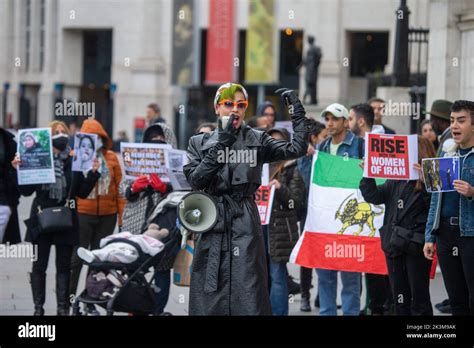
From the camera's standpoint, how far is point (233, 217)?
7984 mm

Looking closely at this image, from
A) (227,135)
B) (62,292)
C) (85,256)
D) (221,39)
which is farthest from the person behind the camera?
(221,39)

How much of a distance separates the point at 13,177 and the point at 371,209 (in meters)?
3.58

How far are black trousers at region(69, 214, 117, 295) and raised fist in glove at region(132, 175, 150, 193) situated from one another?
830mm

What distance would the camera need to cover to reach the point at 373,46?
50906mm

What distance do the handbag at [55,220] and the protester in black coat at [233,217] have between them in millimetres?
3062

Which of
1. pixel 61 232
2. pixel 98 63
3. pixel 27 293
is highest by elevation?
pixel 98 63

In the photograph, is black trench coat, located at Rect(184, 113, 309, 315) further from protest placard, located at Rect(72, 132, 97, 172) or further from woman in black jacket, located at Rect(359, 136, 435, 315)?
protest placard, located at Rect(72, 132, 97, 172)

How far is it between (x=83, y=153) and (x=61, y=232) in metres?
0.86

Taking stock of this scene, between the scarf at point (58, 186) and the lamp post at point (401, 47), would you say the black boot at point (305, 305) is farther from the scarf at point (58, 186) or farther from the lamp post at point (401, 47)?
the lamp post at point (401, 47)

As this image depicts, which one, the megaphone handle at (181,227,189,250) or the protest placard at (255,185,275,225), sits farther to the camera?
the protest placard at (255,185,275,225)

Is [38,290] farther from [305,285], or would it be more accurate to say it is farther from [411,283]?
[411,283]

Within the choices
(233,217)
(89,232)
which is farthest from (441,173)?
(89,232)

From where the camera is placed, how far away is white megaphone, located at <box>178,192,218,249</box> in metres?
7.93

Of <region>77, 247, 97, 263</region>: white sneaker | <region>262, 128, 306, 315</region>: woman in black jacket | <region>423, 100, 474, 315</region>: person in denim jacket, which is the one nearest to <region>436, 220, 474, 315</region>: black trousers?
<region>423, 100, 474, 315</region>: person in denim jacket
